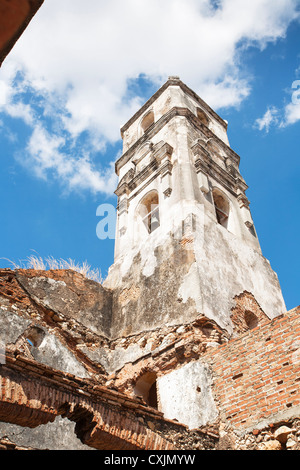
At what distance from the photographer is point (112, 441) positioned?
4.94m

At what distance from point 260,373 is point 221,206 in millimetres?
6488

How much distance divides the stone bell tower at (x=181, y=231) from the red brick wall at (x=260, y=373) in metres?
1.15

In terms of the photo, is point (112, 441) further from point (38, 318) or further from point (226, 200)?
point (226, 200)

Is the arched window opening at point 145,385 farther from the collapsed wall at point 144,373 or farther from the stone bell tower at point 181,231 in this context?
the stone bell tower at point 181,231

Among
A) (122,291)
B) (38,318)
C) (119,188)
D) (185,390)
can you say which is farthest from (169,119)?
(185,390)

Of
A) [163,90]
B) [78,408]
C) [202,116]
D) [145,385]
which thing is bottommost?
[78,408]

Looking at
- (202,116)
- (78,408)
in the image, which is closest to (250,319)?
(78,408)

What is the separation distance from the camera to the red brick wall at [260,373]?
544cm

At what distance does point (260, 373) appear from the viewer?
581cm

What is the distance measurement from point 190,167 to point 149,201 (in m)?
1.70

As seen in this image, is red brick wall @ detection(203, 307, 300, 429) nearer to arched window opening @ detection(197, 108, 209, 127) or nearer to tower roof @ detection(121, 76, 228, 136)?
arched window opening @ detection(197, 108, 209, 127)

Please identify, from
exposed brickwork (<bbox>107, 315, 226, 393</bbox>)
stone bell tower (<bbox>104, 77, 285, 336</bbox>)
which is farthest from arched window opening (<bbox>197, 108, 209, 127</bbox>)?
exposed brickwork (<bbox>107, 315, 226, 393</bbox>)

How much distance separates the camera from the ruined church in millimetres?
5066

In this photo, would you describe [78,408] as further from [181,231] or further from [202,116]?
[202,116]
